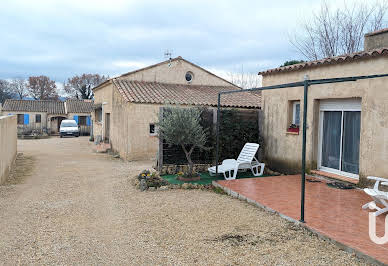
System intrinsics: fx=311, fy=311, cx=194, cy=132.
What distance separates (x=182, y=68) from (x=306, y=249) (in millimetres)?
15112

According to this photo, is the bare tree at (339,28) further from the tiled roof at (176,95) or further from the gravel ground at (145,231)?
the gravel ground at (145,231)

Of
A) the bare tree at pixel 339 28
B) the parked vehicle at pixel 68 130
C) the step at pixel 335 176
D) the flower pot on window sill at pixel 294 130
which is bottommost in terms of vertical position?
the step at pixel 335 176

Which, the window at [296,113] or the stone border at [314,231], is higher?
the window at [296,113]

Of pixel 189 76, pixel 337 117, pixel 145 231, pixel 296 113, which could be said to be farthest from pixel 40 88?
pixel 145 231

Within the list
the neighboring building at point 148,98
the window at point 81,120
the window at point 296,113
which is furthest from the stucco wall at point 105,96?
the window at point 81,120

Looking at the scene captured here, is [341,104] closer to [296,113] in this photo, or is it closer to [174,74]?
[296,113]

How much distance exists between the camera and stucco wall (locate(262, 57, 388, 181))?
696 cm

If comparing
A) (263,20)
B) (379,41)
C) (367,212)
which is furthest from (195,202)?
(263,20)

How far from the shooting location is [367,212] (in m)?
5.64

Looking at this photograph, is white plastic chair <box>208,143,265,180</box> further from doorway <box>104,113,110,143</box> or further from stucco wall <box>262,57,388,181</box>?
doorway <box>104,113,110,143</box>

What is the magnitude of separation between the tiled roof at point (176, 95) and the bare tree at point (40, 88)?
159 feet

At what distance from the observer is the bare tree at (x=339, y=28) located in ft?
52.0

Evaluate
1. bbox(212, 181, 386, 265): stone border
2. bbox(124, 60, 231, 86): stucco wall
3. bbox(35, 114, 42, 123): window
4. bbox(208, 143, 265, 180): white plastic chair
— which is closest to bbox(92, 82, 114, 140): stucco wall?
bbox(124, 60, 231, 86): stucco wall

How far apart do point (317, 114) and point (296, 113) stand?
0.89m
